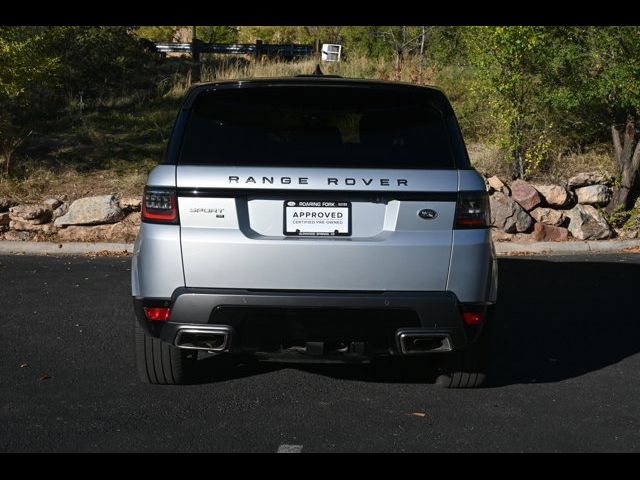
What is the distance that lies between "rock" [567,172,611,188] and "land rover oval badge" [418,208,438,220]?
346 inches

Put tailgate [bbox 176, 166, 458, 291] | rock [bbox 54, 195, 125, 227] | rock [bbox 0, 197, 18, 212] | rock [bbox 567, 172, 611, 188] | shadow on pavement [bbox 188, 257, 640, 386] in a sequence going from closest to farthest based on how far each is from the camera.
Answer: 1. tailgate [bbox 176, 166, 458, 291]
2. shadow on pavement [bbox 188, 257, 640, 386]
3. rock [bbox 54, 195, 125, 227]
4. rock [bbox 0, 197, 18, 212]
5. rock [bbox 567, 172, 611, 188]

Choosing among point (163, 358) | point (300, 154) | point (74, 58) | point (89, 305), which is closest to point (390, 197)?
point (300, 154)

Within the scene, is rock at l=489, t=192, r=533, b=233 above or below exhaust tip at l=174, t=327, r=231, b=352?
below

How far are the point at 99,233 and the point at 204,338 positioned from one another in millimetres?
7504

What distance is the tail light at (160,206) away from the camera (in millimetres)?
5059

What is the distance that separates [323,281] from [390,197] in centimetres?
57

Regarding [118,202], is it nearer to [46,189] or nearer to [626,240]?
[46,189]

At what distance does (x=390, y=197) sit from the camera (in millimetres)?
5055

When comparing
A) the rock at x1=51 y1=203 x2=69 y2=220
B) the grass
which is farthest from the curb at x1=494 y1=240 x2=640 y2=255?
the rock at x1=51 y1=203 x2=69 y2=220

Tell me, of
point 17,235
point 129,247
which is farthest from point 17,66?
point 129,247

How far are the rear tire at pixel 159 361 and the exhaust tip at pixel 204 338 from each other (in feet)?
1.42

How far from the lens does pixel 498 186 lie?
12953 mm

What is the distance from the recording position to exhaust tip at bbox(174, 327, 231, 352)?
5086mm

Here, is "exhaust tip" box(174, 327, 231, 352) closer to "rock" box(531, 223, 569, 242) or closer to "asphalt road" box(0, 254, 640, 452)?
"asphalt road" box(0, 254, 640, 452)
